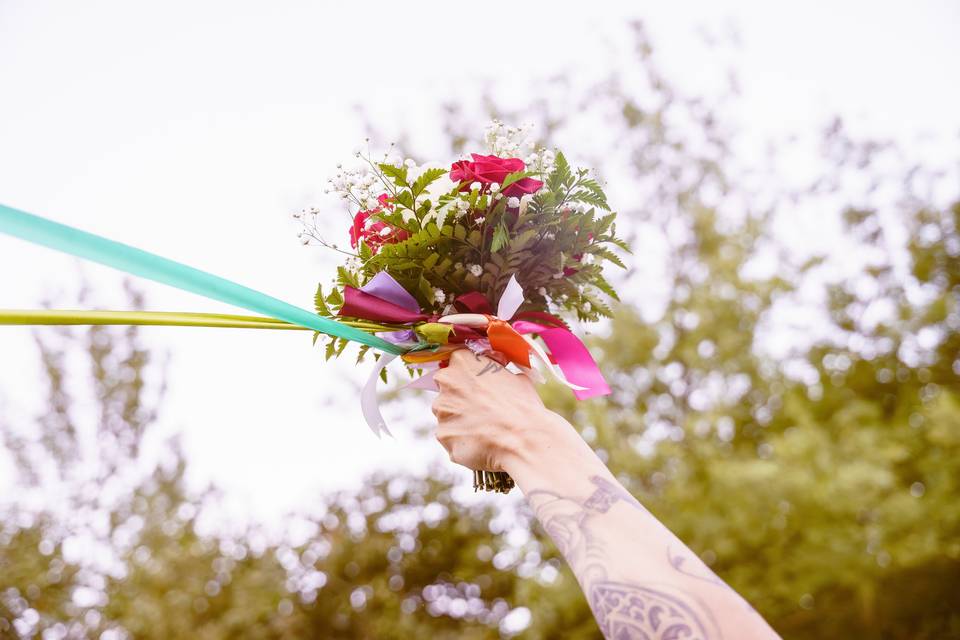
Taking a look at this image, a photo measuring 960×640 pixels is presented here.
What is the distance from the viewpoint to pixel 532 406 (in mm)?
1874

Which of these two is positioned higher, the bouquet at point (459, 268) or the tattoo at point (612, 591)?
the bouquet at point (459, 268)

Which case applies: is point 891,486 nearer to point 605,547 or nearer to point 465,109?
point 465,109

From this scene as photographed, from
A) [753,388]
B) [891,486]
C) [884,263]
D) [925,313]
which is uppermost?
[884,263]

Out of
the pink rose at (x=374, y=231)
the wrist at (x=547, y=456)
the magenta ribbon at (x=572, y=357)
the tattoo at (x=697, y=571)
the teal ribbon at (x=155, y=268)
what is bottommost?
the tattoo at (x=697, y=571)

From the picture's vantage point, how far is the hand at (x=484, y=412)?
180cm

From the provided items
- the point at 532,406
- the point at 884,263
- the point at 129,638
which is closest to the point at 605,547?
the point at 532,406

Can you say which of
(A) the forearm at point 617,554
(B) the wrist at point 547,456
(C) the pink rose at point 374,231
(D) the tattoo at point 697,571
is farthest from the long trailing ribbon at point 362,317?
(D) the tattoo at point 697,571

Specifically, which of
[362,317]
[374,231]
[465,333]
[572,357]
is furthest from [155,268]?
[572,357]

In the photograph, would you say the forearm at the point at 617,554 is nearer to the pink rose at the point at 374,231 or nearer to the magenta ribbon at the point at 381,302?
the magenta ribbon at the point at 381,302

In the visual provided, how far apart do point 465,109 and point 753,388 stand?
19.6 feet

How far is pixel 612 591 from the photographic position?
1.39m

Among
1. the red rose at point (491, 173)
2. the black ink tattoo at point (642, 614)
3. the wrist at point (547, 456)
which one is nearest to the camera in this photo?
the black ink tattoo at point (642, 614)

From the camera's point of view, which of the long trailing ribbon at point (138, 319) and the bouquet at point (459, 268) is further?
the bouquet at point (459, 268)

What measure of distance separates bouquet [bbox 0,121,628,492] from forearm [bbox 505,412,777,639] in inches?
17.4
